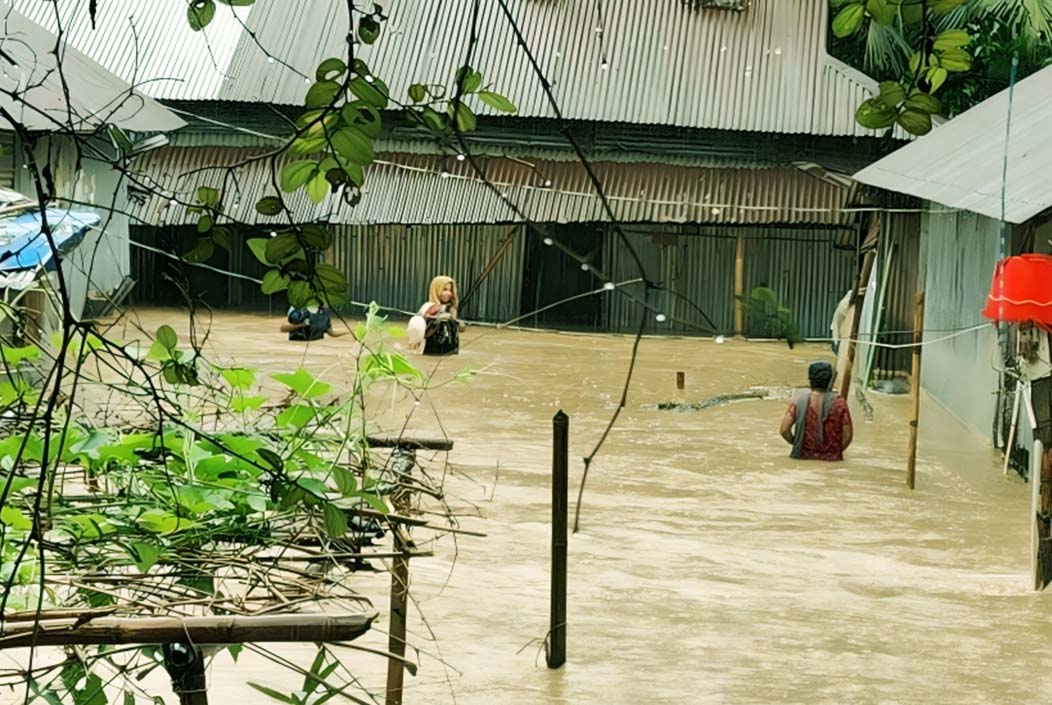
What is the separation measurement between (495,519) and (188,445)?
763 cm

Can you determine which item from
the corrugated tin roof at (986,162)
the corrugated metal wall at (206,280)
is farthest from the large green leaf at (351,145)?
the corrugated metal wall at (206,280)

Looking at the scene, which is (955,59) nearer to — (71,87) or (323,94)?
(323,94)

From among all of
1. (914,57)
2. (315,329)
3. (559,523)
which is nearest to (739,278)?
(315,329)

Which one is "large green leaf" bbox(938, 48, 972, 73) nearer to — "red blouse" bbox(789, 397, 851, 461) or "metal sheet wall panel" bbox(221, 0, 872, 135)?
"red blouse" bbox(789, 397, 851, 461)

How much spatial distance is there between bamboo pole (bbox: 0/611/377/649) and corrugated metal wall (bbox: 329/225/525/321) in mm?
20941

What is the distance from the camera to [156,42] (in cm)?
2458

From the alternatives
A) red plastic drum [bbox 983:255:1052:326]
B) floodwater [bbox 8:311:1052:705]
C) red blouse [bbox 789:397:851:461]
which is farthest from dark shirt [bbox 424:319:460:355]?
red plastic drum [bbox 983:255:1052:326]

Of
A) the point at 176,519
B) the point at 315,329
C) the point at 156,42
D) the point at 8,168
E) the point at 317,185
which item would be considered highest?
the point at 156,42

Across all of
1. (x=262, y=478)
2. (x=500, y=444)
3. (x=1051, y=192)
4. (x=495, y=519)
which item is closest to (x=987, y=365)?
(x=1051, y=192)

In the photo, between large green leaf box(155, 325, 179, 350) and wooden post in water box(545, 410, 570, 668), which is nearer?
large green leaf box(155, 325, 179, 350)

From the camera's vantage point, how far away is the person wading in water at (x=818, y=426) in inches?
537

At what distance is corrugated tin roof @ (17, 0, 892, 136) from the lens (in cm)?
2344

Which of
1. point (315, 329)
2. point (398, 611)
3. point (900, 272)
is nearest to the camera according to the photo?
point (398, 611)

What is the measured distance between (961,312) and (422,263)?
994 cm
